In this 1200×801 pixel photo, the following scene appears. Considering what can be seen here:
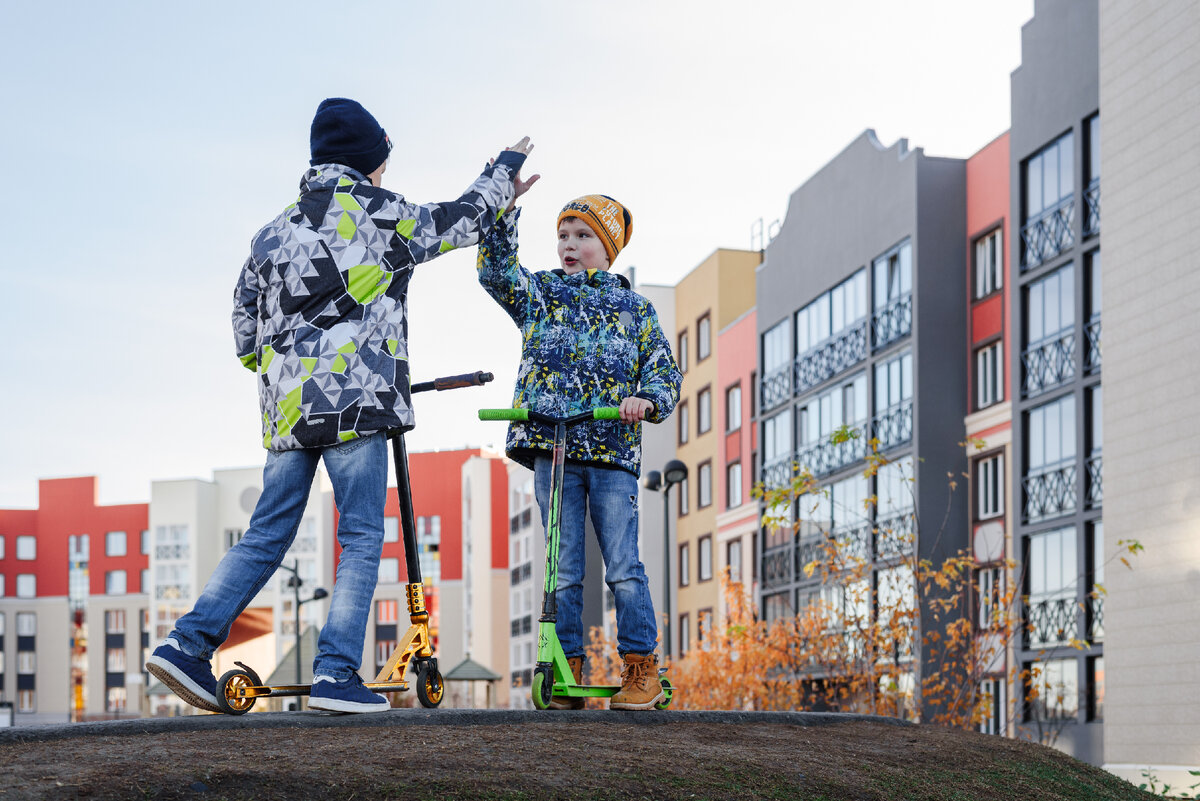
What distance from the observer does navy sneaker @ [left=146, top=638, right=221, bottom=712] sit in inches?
213

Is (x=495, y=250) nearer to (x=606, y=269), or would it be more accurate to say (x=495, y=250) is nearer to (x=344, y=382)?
(x=606, y=269)

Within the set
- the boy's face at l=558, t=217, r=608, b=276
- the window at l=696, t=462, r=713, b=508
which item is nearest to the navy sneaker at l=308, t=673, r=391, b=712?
the boy's face at l=558, t=217, r=608, b=276

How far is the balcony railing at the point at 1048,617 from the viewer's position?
107ft

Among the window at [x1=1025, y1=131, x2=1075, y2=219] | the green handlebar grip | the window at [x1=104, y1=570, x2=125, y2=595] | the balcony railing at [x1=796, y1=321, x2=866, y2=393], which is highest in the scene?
the window at [x1=1025, y1=131, x2=1075, y2=219]

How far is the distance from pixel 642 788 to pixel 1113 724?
→ 2363 cm

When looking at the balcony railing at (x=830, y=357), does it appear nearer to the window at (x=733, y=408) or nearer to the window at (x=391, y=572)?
the window at (x=733, y=408)

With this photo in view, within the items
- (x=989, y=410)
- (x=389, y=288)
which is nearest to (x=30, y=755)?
(x=389, y=288)

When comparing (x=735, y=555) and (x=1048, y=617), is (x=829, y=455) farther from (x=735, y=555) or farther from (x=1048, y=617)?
(x=1048, y=617)

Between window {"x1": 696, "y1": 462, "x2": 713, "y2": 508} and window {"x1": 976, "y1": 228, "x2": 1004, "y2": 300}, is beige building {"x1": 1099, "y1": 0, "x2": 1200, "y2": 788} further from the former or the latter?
window {"x1": 696, "y1": 462, "x2": 713, "y2": 508}

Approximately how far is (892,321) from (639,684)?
35.3m

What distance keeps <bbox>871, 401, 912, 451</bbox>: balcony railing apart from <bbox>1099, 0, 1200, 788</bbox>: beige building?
1253 cm

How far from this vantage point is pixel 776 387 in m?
49.5

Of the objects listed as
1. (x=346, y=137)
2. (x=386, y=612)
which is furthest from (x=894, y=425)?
(x=386, y=612)

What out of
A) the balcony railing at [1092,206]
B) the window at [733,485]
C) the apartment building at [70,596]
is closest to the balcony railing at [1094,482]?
the balcony railing at [1092,206]
